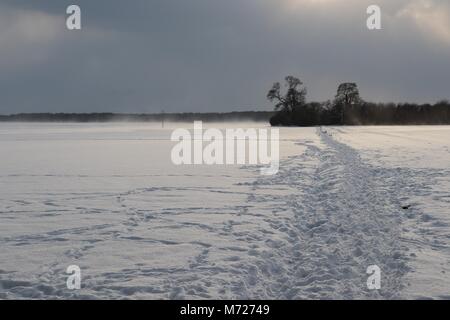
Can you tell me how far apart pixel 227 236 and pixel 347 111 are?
104417mm

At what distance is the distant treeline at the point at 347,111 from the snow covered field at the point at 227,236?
291ft

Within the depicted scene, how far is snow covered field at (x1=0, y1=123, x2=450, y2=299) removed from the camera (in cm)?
523

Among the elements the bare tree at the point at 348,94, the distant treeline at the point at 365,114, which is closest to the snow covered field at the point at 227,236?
the distant treeline at the point at 365,114

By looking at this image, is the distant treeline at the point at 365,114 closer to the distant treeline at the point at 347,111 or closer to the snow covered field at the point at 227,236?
the distant treeline at the point at 347,111

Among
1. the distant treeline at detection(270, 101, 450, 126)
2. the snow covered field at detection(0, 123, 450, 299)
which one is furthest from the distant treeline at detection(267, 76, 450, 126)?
the snow covered field at detection(0, 123, 450, 299)

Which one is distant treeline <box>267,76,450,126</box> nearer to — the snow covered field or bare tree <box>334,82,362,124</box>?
bare tree <box>334,82,362,124</box>

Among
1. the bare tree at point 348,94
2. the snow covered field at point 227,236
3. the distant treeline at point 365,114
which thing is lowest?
the snow covered field at point 227,236

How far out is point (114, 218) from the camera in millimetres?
8688

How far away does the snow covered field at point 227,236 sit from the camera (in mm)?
5227

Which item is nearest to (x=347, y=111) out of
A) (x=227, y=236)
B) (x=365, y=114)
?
(x=365, y=114)

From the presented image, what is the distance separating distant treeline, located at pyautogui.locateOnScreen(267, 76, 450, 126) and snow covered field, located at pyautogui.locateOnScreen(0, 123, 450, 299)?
88.6 meters
